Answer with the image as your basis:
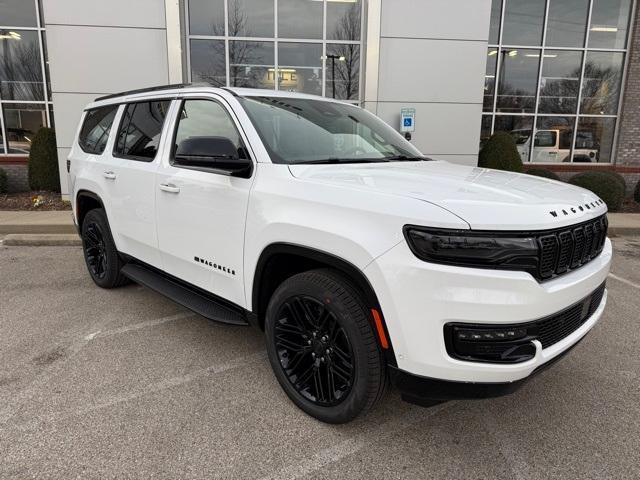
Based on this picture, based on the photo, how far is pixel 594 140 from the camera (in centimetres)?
1341

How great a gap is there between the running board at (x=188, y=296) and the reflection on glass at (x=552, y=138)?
39.7ft

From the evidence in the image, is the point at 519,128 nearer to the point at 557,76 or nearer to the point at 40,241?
the point at 557,76

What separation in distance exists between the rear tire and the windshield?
7.49ft

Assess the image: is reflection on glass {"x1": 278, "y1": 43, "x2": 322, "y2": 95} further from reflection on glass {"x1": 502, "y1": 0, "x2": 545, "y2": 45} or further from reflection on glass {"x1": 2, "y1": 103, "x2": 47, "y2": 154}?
reflection on glass {"x1": 2, "y1": 103, "x2": 47, "y2": 154}

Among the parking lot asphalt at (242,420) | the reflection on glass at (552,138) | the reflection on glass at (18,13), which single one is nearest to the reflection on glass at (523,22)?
the reflection on glass at (552,138)

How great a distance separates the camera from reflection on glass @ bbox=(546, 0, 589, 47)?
1277 cm

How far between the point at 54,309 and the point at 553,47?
44.2 ft

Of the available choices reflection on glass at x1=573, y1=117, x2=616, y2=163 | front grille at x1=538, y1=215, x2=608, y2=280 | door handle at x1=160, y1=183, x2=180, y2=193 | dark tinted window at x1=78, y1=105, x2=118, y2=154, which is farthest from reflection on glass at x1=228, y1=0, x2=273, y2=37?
front grille at x1=538, y1=215, x2=608, y2=280

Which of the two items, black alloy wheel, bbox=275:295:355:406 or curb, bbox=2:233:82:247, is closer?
black alloy wheel, bbox=275:295:355:406

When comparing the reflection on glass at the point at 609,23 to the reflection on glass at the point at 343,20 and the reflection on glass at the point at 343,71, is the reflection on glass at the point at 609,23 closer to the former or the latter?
the reflection on glass at the point at 343,20

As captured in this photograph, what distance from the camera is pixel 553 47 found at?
42.4 feet

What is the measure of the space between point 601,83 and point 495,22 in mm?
3466

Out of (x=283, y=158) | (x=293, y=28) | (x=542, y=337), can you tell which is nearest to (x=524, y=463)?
(x=542, y=337)

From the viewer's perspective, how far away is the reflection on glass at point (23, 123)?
12.0 metres
